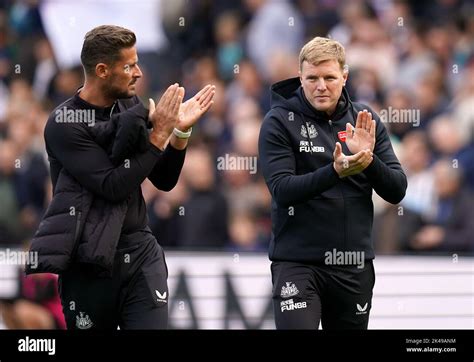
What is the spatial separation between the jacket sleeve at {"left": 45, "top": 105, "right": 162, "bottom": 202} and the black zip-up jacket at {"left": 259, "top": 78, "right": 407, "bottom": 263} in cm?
69

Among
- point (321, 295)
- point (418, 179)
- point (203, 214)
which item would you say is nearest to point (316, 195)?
point (321, 295)

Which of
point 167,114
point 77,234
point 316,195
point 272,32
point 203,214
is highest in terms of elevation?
point 272,32

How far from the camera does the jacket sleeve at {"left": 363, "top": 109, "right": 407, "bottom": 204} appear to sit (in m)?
5.77

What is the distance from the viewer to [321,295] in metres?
5.94

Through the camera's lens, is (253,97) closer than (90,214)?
No

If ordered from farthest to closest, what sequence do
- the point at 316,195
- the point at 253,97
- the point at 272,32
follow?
the point at 272,32, the point at 253,97, the point at 316,195

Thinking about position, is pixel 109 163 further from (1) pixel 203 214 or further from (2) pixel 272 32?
(2) pixel 272 32

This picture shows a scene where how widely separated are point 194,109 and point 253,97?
4.64 meters

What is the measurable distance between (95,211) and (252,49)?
569cm

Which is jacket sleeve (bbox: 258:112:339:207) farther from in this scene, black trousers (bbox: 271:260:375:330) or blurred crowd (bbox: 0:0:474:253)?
blurred crowd (bbox: 0:0:474:253)

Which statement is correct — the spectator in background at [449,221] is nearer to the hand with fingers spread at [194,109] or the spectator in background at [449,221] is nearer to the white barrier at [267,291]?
the white barrier at [267,291]

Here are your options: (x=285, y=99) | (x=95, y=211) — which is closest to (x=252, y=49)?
(x=285, y=99)

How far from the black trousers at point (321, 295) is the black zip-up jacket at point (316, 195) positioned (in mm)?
75

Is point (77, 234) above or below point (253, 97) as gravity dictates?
below
